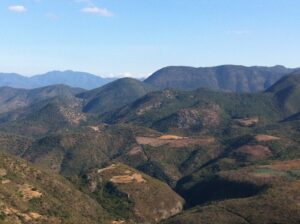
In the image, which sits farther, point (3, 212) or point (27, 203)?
point (27, 203)

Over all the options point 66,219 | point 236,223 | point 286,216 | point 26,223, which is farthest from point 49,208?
point 286,216

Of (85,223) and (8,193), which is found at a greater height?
(8,193)

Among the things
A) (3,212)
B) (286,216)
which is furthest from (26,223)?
(286,216)

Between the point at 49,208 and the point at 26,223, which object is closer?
the point at 26,223

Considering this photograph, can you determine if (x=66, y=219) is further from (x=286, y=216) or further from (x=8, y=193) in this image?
(x=286, y=216)

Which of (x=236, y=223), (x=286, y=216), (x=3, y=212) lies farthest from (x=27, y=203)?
(x=286, y=216)

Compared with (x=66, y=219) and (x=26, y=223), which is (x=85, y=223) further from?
(x=26, y=223)

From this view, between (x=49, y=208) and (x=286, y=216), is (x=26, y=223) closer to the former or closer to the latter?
(x=49, y=208)
